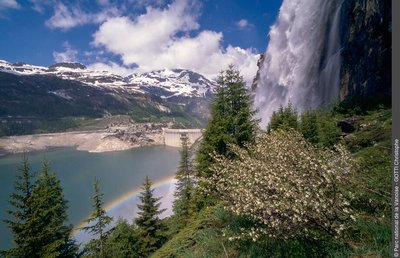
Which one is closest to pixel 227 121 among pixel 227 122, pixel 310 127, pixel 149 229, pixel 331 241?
pixel 227 122

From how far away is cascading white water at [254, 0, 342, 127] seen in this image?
202 feet

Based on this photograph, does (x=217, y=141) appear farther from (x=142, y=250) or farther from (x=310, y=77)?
(x=310, y=77)

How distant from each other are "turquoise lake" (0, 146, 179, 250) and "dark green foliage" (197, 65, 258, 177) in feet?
90.9

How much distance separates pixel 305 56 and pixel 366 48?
20.1 meters

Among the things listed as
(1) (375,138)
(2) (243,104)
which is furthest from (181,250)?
(2) (243,104)

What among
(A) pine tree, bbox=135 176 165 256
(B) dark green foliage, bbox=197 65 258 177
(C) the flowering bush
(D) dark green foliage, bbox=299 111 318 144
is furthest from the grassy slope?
(A) pine tree, bbox=135 176 165 256

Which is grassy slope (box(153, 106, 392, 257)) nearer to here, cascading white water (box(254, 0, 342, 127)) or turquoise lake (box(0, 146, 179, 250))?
turquoise lake (box(0, 146, 179, 250))

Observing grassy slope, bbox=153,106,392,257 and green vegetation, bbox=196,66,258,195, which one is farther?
green vegetation, bbox=196,66,258,195

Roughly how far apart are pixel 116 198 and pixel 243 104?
231 feet

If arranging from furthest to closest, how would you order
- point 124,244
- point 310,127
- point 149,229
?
point 149,229
point 124,244
point 310,127

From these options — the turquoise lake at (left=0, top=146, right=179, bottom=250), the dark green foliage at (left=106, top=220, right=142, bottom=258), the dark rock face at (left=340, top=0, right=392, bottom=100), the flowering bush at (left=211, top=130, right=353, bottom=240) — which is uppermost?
the dark rock face at (left=340, top=0, right=392, bottom=100)

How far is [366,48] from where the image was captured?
47625 millimetres

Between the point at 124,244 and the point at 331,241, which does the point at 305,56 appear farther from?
the point at 331,241

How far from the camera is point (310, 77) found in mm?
66188
